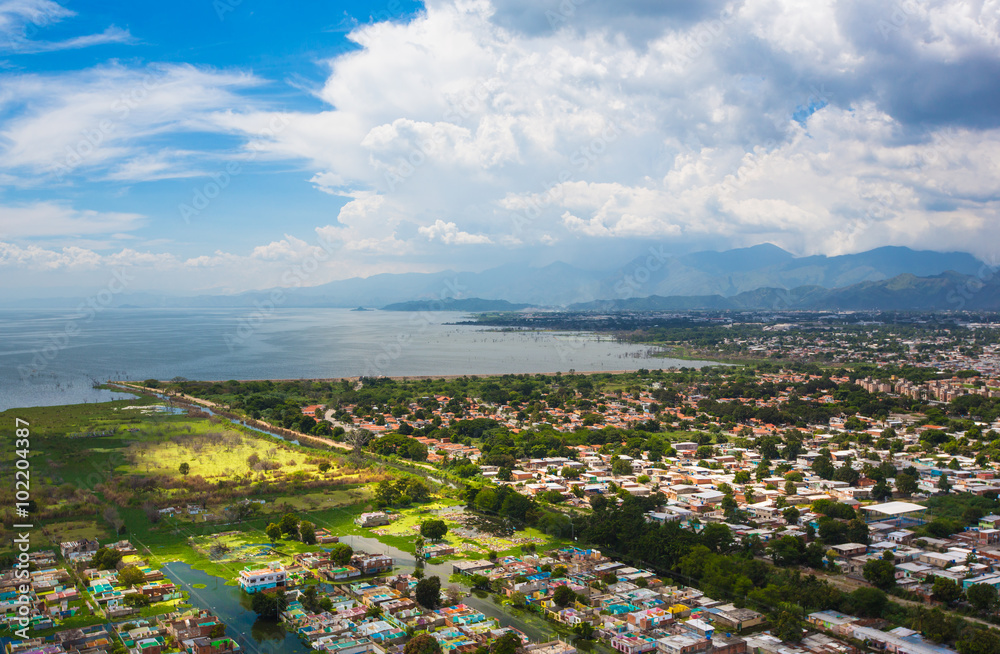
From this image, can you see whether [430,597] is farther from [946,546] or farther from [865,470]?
[865,470]

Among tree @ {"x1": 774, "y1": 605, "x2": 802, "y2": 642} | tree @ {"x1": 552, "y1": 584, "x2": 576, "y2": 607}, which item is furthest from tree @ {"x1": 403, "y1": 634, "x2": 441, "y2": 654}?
tree @ {"x1": 774, "y1": 605, "x2": 802, "y2": 642}

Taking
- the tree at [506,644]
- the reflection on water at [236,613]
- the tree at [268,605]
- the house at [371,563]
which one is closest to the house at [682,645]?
the tree at [506,644]

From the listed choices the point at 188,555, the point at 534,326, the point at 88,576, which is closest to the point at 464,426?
the point at 188,555

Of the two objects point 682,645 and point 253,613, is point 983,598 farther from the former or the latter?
point 253,613

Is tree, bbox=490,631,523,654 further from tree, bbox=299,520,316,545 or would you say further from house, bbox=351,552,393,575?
tree, bbox=299,520,316,545

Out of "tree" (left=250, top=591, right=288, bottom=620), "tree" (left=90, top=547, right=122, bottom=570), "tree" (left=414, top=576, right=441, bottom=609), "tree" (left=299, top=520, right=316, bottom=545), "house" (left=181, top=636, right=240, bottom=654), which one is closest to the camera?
"house" (left=181, top=636, right=240, bottom=654)

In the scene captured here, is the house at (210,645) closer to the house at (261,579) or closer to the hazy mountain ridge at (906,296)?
the house at (261,579)
